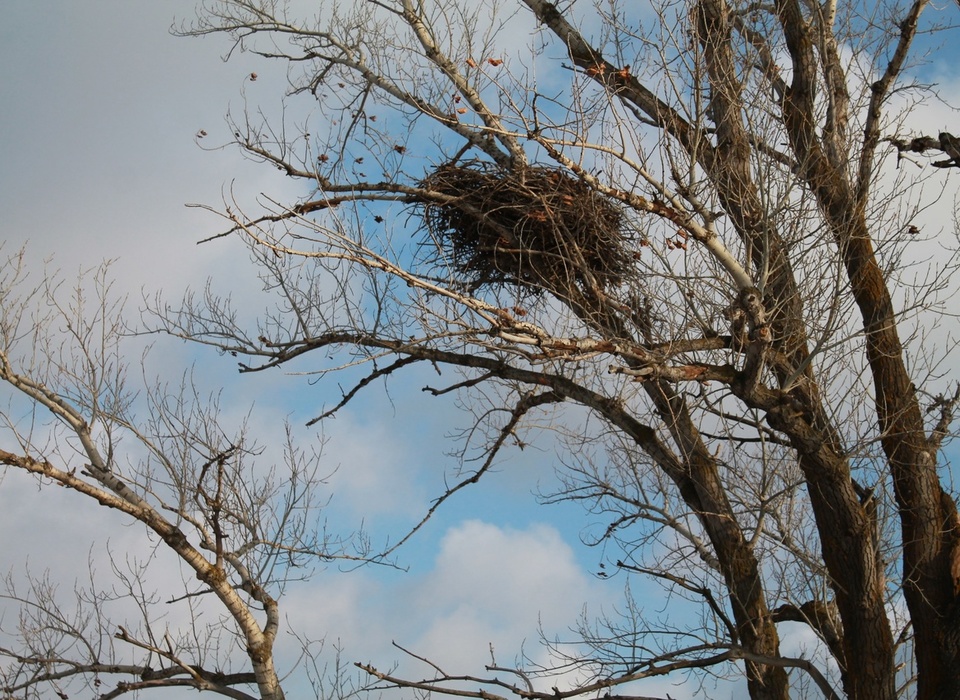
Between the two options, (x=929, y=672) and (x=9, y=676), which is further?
(x=9, y=676)

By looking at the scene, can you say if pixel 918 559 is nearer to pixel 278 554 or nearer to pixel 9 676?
pixel 278 554

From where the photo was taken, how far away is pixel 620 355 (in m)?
5.23

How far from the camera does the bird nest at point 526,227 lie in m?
5.97

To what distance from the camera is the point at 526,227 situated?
20.1 ft

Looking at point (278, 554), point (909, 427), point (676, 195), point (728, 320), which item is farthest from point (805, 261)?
point (278, 554)

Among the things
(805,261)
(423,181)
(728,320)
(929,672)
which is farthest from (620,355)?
(929,672)

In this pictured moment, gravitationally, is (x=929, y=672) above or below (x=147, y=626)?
below

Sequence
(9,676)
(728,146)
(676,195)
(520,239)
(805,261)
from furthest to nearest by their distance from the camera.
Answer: (9,676) → (728,146) → (520,239) → (805,261) → (676,195)

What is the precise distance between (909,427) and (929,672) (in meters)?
1.49

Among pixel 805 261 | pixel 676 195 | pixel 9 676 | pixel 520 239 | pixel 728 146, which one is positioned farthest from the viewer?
pixel 9 676

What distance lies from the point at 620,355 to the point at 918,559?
8.06 feet

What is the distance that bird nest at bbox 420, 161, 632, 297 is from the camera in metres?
5.97

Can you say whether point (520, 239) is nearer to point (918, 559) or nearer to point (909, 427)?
point (909, 427)

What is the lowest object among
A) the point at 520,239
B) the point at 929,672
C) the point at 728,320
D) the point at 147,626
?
the point at 929,672
